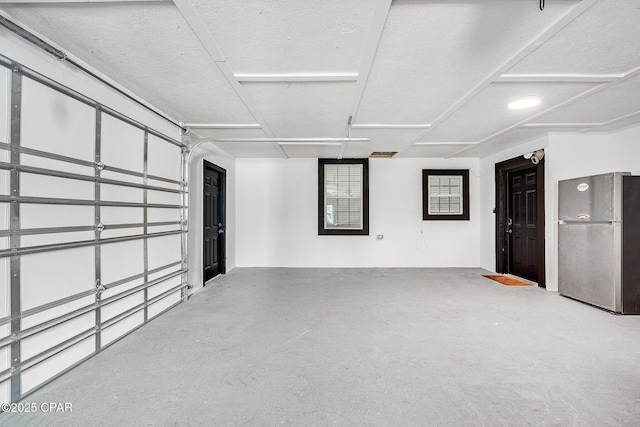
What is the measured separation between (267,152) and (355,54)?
358 cm

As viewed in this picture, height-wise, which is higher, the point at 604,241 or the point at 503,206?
the point at 503,206

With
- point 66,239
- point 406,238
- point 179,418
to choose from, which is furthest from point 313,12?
point 406,238

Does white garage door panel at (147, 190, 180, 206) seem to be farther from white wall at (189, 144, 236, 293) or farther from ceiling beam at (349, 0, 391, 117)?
ceiling beam at (349, 0, 391, 117)

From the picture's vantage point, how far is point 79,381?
6.30 ft

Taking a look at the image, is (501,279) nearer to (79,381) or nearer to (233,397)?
(233,397)

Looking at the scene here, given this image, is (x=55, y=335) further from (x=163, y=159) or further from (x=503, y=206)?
(x=503, y=206)

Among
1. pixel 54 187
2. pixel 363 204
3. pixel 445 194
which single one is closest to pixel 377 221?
pixel 363 204

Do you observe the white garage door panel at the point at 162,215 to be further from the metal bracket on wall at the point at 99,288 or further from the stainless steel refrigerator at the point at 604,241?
the stainless steel refrigerator at the point at 604,241

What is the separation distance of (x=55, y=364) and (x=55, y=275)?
64cm

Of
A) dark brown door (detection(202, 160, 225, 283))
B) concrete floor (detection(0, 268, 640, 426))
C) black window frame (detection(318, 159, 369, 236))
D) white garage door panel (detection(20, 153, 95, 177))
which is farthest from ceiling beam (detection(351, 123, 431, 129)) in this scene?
white garage door panel (detection(20, 153, 95, 177))

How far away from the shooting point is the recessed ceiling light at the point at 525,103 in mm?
→ 2839

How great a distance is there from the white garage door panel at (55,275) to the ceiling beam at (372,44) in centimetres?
266

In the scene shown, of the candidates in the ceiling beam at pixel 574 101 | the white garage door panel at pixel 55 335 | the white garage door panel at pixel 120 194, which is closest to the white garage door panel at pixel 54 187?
the white garage door panel at pixel 120 194

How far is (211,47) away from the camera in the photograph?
1926mm
